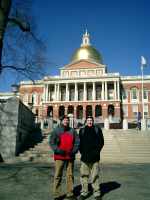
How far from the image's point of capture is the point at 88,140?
22.6 feet

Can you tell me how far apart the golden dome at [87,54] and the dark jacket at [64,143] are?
65805mm

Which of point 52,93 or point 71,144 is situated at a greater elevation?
point 52,93

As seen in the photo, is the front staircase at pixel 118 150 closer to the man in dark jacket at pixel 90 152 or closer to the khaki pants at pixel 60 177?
the man in dark jacket at pixel 90 152

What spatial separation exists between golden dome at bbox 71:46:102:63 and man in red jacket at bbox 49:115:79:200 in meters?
65.8

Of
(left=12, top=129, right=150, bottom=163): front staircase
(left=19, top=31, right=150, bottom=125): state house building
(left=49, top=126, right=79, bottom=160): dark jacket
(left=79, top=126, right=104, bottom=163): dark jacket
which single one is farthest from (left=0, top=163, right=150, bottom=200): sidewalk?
(left=19, top=31, right=150, bottom=125): state house building

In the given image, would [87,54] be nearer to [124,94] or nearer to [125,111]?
[124,94]

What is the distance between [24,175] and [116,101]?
5468 cm

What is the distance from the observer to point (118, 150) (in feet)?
64.9

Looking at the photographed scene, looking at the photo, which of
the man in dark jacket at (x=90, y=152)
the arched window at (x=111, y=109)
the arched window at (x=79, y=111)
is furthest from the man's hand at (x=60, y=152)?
the arched window at (x=79, y=111)

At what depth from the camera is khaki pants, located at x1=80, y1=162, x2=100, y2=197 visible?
6.60 metres

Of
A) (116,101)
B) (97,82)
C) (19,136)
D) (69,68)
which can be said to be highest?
(69,68)

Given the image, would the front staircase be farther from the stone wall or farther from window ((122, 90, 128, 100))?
window ((122, 90, 128, 100))

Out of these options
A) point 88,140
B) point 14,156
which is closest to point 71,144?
point 88,140

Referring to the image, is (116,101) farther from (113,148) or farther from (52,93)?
(113,148)
